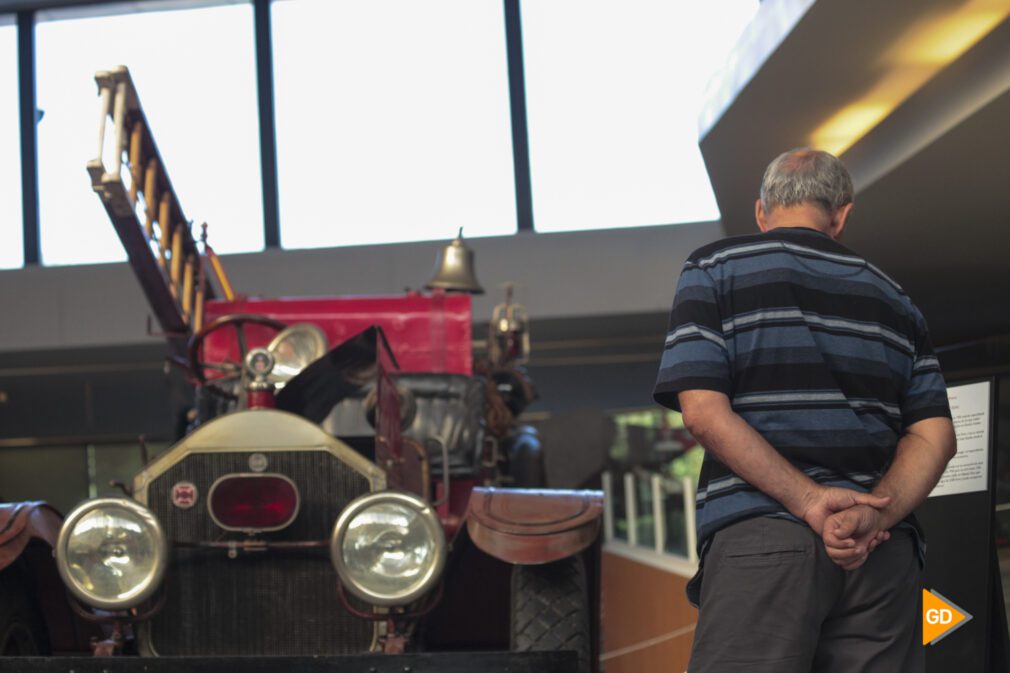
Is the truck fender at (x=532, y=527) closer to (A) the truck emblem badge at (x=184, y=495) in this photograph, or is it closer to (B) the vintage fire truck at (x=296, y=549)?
(B) the vintage fire truck at (x=296, y=549)

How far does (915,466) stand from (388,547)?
3.82ft

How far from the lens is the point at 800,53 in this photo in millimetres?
3539

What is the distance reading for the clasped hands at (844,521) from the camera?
171 centimetres

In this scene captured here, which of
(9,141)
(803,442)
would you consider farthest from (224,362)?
(9,141)

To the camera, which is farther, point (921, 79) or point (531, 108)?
point (531, 108)

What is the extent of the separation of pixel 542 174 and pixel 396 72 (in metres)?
1.48

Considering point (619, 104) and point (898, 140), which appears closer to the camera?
point (898, 140)

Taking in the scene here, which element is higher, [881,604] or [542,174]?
[542,174]

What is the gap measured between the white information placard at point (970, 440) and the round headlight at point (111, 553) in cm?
194

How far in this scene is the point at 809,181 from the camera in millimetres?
1944

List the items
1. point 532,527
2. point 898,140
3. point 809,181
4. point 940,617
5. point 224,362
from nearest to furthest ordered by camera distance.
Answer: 1. point 809,181
2. point 532,527
3. point 940,617
4. point 224,362
5. point 898,140

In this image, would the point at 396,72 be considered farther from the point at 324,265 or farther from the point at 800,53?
the point at 800,53

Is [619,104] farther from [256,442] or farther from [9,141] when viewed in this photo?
[256,442]

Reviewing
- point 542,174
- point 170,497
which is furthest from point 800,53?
point 542,174
